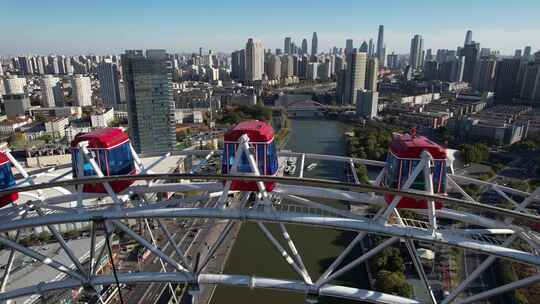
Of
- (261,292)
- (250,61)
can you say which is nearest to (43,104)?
(250,61)

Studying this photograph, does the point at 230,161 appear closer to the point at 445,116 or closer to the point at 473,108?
the point at 445,116

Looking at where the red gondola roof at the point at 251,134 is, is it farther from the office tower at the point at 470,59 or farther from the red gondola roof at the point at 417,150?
the office tower at the point at 470,59

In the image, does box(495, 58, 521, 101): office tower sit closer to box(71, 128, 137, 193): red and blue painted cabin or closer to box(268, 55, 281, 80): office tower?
box(268, 55, 281, 80): office tower

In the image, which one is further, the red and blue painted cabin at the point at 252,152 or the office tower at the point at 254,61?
the office tower at the point at 254,61

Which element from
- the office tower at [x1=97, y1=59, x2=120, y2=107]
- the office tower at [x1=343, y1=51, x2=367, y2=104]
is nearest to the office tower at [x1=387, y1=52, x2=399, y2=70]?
the office tower at [x1=343, y1=51, x2=367, y2=104]

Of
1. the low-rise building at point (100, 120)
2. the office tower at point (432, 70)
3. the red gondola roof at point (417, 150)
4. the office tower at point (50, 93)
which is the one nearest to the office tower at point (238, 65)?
the office tower at point (50, 93)

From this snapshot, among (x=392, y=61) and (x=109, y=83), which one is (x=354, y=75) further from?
(x=392, y=61)

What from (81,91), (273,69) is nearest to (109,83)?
(81,91)
